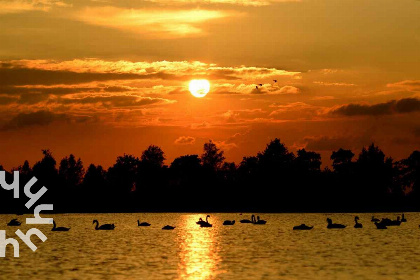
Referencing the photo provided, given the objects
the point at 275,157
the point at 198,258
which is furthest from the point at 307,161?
the point at 198,258

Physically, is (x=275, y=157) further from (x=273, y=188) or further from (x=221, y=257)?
(x=221, y=257)

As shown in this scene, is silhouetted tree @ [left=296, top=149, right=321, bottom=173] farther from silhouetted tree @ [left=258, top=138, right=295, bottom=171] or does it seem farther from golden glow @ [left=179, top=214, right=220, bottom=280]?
golden glow @ [left=179, top=214, right=220, bottom=280]

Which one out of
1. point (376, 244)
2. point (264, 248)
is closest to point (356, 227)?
point (376, 244)

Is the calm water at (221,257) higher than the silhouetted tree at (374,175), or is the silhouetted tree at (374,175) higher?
the silhouetted tree at (374,175)

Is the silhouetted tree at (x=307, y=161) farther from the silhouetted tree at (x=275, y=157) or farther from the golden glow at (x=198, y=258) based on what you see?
the golden glow at (x=198, y=258)

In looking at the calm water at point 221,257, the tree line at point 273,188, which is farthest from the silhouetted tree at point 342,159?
the calm water at point 221,257

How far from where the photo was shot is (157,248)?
226ft

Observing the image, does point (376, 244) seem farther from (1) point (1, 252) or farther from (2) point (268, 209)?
(2) point (268, 209)

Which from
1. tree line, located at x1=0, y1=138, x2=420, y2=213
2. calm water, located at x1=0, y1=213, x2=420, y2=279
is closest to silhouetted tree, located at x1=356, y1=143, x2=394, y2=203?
tree line, located at x1=0, y1=138, x2=420, y2=213

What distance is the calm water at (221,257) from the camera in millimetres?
46906

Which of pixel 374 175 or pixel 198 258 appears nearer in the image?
pixel 198 258

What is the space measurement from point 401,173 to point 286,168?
27565mm

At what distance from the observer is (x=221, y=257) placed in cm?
5866

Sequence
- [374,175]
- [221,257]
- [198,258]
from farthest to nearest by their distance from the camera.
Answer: [374,175], [198,258], [221,257]
